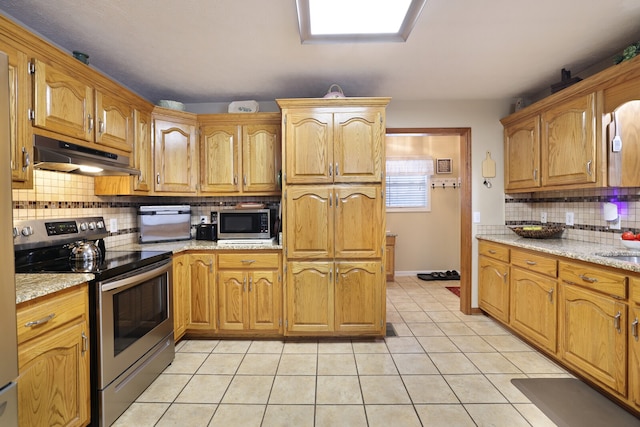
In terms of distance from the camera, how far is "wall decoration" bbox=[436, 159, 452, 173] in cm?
496

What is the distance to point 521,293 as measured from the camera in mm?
2529

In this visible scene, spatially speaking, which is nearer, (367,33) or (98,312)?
(98,312)

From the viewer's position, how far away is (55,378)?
1.37m

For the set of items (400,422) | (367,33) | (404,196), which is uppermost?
(367,33)

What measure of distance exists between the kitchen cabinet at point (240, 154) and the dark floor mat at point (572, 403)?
2.46 metres

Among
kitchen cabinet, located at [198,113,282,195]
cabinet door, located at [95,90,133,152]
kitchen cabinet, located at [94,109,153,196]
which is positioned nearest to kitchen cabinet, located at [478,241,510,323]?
kitchen cabinet, located at [198,113,282,195]

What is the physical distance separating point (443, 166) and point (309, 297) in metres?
3.54

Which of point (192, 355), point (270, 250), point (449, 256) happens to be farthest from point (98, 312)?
point (449, 256)

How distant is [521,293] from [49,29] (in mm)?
3975

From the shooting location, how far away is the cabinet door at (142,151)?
8.23 ft

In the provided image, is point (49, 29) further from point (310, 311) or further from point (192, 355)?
point (310, 311)

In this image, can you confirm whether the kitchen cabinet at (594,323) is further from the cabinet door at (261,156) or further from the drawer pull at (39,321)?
the drawer pull at (39,321)

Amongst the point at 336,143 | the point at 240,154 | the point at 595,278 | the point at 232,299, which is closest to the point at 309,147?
the point at 336,143

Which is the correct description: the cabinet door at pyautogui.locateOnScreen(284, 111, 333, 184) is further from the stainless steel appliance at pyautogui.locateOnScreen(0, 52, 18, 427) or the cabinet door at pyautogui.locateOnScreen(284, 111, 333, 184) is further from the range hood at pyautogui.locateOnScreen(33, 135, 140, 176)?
the stainless steel appliance at pyautogui.locateOnScreen(0, 52, 18, 427)
